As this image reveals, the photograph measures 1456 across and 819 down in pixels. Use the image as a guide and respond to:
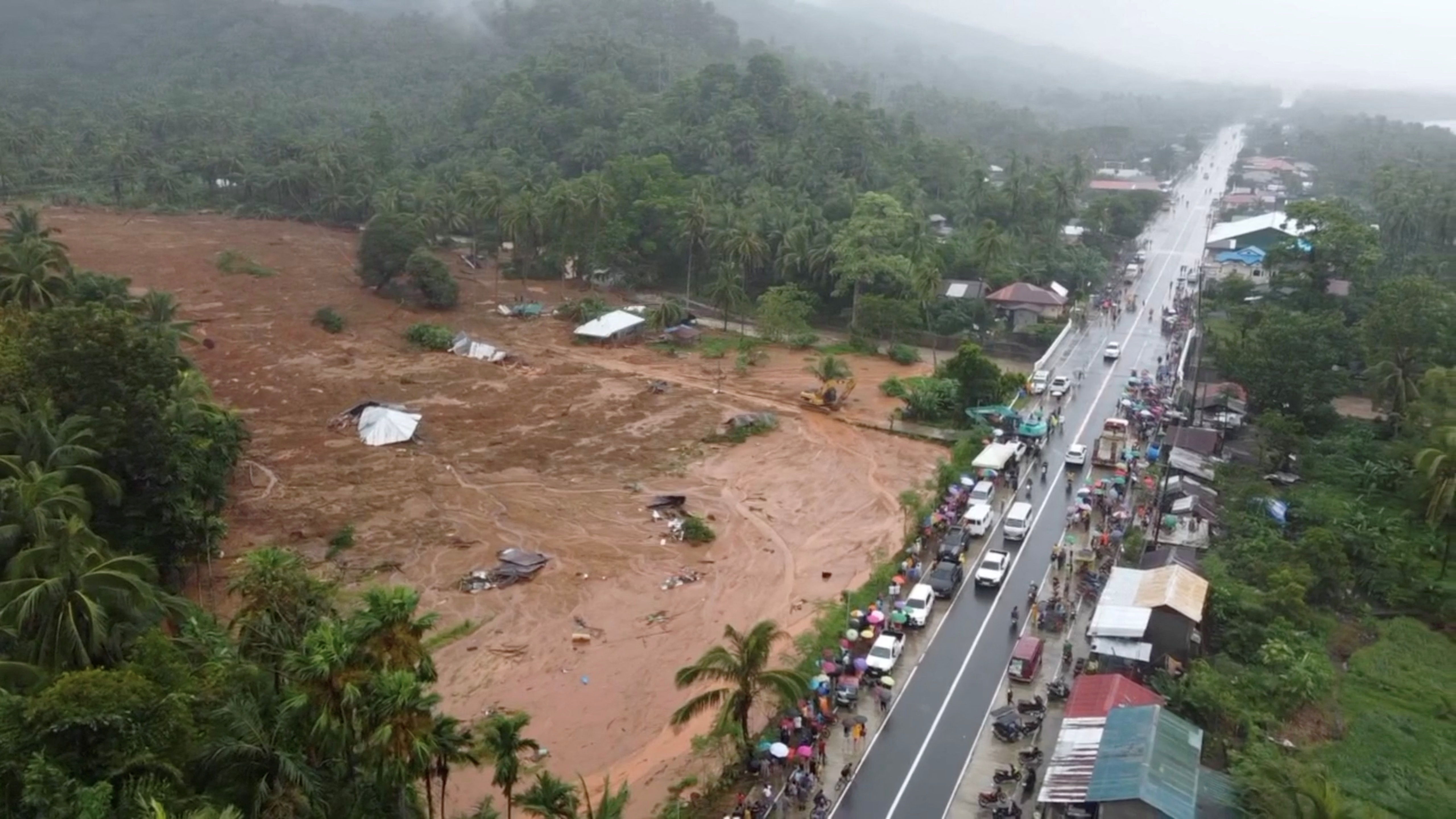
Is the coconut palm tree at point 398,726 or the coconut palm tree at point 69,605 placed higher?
the coconut palm tree at point 398,726

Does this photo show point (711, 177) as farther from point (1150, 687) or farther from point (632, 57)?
point (1150, 687)

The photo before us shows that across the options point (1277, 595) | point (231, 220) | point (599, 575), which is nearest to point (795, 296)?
point (599, 575)

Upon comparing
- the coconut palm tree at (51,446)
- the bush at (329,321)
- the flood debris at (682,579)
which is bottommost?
the bush at (329,321)

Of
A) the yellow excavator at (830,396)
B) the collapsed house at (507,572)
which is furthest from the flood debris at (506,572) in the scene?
the yellow excavator at (830,396)

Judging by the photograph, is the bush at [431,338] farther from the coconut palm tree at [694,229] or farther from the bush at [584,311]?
the coconut palm tree at [694,229]

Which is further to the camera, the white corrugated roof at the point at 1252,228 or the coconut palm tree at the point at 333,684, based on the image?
the white corrugated roof at the point at 1252,228

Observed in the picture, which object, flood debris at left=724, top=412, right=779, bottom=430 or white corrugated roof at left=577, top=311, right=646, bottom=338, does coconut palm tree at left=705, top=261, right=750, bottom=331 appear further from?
flood debris at left=724, top=412, right=779, bottom=430

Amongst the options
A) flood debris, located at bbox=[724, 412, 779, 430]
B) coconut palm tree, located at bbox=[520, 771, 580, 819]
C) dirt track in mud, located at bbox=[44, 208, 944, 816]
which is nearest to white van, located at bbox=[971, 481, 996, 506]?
dirt track in mud, located at bbox=[44, 208, 944, 816]
